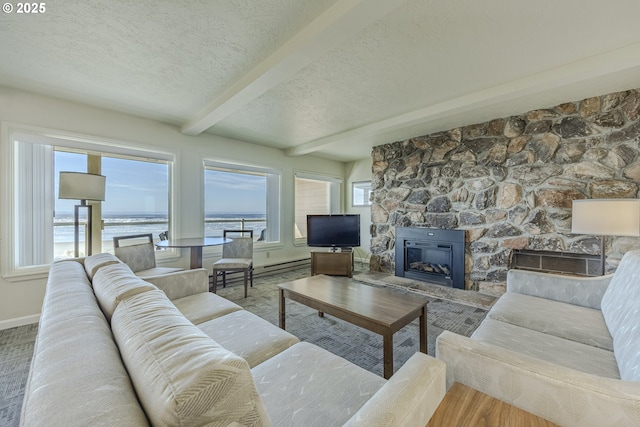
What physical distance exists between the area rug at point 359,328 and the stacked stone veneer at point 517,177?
1.03 m

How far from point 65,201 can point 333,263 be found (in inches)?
135


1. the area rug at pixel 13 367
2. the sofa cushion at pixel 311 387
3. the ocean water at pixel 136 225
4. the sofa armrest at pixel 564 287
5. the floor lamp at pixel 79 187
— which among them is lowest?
the area rug at pixel 13 367

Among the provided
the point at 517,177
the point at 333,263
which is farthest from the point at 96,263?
the point at 517,177

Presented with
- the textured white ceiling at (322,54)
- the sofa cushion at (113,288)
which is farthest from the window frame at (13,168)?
the sofa cushion at (113,288)

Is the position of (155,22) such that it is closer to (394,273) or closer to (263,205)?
(263,205)

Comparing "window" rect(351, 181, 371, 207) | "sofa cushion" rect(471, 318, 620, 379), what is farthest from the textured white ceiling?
"window" rect(351, 181, 371, 207)

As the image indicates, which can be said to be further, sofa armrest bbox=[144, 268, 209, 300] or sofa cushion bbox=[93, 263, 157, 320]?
sofa armrest bbox=[144, 268, 209, 300]

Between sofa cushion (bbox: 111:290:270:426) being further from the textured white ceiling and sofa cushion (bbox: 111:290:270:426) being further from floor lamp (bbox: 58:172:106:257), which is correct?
floor lamp (bbox: 58:172:106:257)

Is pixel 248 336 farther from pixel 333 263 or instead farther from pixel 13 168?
Answer: pixel 13 168

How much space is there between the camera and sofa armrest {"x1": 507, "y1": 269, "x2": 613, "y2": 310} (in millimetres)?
1819

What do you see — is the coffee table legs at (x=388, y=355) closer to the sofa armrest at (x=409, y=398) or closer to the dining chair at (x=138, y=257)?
the sofa armrest at (x=409, y=398)

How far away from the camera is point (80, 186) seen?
2.52 m

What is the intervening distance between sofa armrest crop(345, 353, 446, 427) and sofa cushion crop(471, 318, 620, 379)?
714 mm

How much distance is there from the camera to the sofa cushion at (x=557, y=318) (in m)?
1.43
